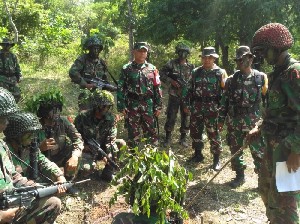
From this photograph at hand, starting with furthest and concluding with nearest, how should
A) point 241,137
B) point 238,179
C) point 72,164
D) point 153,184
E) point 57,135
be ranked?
1. point 238,179
2. point 241,137
3. point 57,135
4. point 72,164
5. point 153,184

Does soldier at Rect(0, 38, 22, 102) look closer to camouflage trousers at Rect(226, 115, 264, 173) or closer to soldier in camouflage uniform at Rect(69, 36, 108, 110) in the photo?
soldier in camouflage uniform at Rect(69, 36, 108, 110)

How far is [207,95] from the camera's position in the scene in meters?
6.07

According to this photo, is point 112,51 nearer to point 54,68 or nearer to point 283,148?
point 54,68

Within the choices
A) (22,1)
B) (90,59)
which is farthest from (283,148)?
(22,1)

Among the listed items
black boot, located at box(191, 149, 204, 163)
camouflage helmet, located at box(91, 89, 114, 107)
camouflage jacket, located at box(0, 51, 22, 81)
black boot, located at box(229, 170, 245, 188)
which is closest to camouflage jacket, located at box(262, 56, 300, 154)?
black boot, located at box(229, 170, 245, 188)

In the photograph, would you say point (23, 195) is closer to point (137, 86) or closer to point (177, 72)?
point (137, 86)

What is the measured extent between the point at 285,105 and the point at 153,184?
148cm

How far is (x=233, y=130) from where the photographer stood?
18.1 ft

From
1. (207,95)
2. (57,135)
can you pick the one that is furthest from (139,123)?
(57,135)

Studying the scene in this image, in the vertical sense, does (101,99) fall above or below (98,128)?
above

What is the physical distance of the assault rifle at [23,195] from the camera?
3119 millimetres

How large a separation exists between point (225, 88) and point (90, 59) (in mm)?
2714

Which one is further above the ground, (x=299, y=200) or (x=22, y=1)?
(x=22, y=1)

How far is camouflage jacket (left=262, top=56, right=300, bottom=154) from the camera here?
314cm
